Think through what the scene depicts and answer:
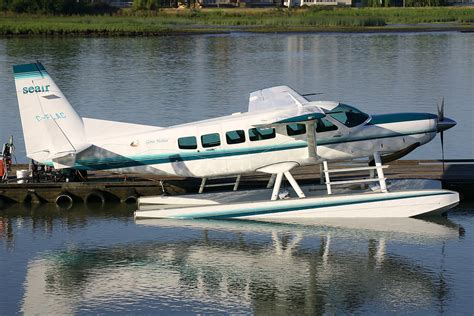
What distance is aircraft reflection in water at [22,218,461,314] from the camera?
20984 mm

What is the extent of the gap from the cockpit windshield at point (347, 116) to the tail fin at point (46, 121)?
6.33 m

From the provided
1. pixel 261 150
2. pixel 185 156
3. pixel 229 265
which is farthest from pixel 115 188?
pixel 229 265

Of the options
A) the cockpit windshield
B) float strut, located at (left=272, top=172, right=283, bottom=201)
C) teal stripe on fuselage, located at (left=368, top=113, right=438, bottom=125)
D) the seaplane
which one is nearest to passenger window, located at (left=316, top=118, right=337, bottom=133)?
the seaplane

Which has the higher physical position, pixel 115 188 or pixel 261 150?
pixel 261 150

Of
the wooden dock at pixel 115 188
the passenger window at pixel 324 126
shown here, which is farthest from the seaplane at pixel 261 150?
the wooden dock at pixel 115 188

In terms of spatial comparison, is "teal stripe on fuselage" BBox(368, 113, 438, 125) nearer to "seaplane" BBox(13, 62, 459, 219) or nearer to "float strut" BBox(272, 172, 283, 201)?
"seaplane" BBox(13, 62, 459, 219)

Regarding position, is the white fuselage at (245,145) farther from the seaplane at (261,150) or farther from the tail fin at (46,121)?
the tail fin at (46,121)

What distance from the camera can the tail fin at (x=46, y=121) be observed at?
2616cm

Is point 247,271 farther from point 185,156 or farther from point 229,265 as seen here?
point 185,156

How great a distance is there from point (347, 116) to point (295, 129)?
1362mm

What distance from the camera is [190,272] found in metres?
23.2

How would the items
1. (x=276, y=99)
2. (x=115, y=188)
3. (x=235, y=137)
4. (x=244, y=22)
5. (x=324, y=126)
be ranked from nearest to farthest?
(x=324, y=126), (x=235, y=137), (x=276, y=99), (x=115, y=188), (x=244, y=22)

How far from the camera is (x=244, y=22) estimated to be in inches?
4365

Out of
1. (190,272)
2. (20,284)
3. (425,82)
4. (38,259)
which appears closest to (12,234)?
(38,259)
